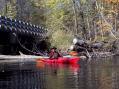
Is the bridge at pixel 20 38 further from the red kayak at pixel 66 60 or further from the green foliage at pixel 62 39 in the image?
the red kayak at pixel 66 60

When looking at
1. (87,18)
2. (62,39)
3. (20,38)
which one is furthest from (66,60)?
(87,18)

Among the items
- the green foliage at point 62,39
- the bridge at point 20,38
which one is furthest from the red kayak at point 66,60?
→ the green foliage at point 62,39

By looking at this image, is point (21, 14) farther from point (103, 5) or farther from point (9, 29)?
point (9, 29)

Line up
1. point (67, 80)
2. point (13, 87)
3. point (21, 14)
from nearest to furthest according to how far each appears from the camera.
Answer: point (13, 87)
point (67, 80)
point (21, 14)

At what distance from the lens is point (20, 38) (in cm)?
5828

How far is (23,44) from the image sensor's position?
59062 mm

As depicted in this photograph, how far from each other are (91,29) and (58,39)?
20721mm

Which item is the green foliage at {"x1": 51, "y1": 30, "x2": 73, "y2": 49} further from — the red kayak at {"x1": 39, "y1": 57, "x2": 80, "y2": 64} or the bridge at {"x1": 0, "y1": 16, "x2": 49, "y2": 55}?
the red kayak at {"x1": 39, "y1": 57, "x2": 80, "y2": 64}

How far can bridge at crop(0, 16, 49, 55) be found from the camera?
51641 mm

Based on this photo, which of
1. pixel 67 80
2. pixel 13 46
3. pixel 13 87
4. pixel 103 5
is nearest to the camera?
pixel 13 87

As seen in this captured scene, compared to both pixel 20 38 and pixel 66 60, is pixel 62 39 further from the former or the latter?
pixel 66 60

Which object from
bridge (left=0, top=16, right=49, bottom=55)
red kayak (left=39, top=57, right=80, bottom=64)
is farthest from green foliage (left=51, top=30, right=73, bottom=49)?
red kayak (left=39, top=57, right=80, bottom=64)

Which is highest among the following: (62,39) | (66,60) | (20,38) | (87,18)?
(87,18)

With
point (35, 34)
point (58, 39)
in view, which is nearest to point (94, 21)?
point (35, 34)
